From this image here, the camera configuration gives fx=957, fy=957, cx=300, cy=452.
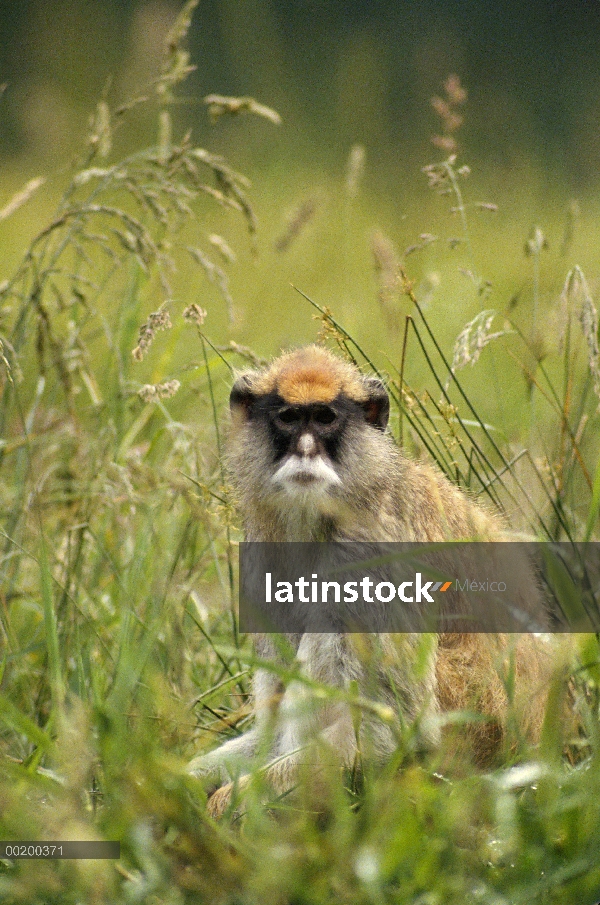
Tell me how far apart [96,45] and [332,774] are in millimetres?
6532

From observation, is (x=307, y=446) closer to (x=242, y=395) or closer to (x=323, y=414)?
(x=323, y=414)

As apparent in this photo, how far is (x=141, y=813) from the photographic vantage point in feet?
5.15

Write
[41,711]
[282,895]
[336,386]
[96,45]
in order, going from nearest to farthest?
[282,895], [336,386], [41,711], [96,45]

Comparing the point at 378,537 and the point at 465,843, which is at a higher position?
the point at 378,537

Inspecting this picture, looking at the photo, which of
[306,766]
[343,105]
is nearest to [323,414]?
[306,766]

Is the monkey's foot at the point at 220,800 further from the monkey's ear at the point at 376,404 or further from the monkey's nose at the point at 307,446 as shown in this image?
the monkey's ear at the point at 376,404

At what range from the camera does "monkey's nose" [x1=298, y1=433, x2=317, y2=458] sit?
2225 millimetres

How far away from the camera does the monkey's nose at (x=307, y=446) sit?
2.22 m

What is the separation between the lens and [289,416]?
2.29 m

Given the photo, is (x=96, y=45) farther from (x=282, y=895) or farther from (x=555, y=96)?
(x=282, y=895)

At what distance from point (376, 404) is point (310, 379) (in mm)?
226

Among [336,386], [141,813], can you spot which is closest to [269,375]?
[336,386]

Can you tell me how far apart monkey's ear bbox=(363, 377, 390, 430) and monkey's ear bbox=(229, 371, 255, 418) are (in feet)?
0.96

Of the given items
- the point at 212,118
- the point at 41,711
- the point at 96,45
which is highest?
the point at 96,45
